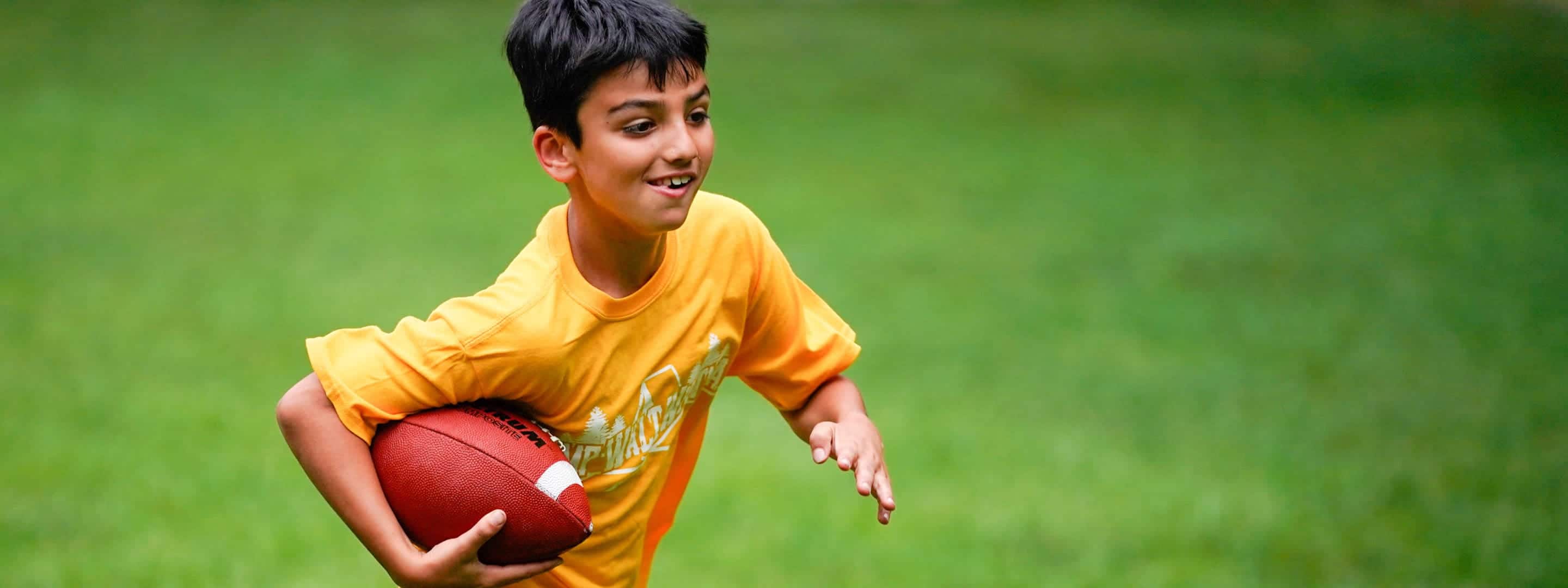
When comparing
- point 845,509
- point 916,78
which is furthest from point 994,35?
point 845,509

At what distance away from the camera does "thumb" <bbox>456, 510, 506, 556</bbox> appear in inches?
96.0

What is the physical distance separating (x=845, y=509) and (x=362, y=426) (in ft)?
11.7

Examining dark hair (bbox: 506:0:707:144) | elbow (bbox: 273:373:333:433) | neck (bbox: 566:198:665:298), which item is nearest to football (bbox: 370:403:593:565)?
elbow (bbox: 273:373:333:433)

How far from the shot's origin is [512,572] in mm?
2549

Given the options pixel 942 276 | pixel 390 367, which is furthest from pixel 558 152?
pixel 942 276

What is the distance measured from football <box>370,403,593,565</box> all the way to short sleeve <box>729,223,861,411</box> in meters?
0.53

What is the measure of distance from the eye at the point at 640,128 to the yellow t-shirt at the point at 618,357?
→ 0.74 ft

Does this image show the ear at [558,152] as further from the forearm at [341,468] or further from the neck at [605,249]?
the forearm at [341,468]

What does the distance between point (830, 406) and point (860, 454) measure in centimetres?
32

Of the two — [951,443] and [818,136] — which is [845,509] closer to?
[951,443]

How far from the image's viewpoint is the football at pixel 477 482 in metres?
2.51

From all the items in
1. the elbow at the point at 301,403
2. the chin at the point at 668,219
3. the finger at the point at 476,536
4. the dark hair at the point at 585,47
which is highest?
the dark hair at the point at 585,47

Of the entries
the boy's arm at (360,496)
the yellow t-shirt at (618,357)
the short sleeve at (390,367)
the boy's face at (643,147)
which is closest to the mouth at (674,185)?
the boy's face at (643,147)

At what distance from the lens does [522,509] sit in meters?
2.56
